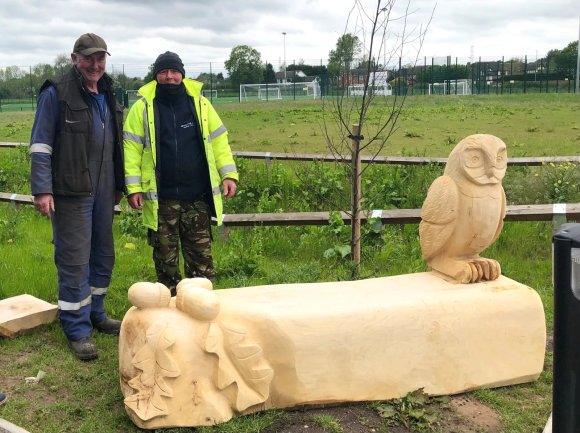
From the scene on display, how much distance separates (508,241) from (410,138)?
884 centimetres

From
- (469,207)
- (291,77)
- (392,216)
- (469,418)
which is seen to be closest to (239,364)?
(469,418)

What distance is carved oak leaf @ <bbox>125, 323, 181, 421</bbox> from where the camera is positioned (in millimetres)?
2996

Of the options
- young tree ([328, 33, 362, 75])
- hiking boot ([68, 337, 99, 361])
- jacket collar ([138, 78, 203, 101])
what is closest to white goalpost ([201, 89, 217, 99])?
young tree ([328, 33, 362, 75])

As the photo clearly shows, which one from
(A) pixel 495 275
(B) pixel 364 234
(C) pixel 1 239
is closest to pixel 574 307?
(A) pixel 495 275

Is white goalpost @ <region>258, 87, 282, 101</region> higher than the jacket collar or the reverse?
higher

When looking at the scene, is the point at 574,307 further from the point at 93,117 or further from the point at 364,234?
the point at 364,234

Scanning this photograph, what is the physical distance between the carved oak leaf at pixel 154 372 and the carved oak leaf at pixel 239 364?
0.67 feet

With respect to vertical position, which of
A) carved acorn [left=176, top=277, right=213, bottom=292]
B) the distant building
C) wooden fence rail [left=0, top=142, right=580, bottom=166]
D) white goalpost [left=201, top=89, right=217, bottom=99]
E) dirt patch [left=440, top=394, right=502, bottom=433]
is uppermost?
the distant building

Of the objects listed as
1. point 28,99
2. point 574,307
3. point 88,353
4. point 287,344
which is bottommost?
point 88,353

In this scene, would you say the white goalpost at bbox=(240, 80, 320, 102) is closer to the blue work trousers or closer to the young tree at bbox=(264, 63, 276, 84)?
the young tree at bbox=(264, 63, 276, 84)

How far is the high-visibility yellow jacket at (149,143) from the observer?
4.05 metres

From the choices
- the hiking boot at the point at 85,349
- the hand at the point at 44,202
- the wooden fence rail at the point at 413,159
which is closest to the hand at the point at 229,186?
the hand at the point at 44,202

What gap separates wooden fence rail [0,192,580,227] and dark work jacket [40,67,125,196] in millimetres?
2668

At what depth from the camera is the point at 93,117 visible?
157 inches
